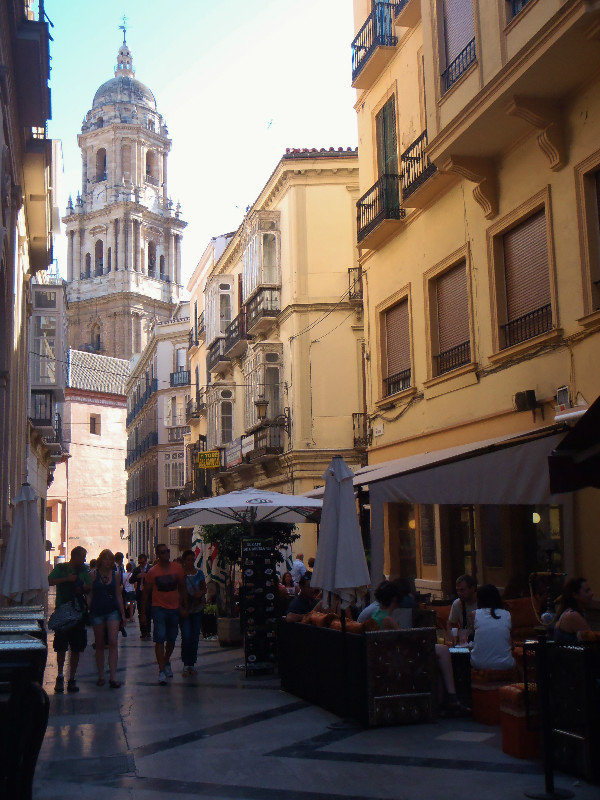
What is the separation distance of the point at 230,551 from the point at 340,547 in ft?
24.6

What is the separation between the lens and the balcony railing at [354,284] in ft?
89.6

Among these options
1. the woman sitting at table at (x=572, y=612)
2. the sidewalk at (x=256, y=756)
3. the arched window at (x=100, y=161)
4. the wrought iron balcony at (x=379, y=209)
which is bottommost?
the sidewalk at (x=256, y=756)

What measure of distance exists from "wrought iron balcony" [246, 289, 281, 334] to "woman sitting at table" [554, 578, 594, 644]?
2174 centimetres

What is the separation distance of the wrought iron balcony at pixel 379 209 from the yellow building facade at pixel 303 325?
938cm

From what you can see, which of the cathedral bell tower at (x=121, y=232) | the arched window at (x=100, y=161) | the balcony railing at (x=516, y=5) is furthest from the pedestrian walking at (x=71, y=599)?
the arched window at (x=100, y=161)

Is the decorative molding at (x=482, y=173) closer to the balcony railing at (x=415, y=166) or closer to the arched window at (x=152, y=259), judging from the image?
the balcony railing at (x=415, y=166)

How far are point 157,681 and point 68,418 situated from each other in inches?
2095

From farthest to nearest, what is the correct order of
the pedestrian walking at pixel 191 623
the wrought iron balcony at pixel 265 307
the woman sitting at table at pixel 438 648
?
the wrought iron balcony at pixel 265 307
the pedestrian walking at pixel 191 623
the woman sitting at table at pixel 438 648

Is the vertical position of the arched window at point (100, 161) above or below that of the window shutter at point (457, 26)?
above

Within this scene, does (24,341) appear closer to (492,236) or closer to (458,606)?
(492,236)

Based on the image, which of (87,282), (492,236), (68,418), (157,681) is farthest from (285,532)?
(87,282)

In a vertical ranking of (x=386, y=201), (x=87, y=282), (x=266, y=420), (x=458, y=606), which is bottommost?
(x=458, y=606)

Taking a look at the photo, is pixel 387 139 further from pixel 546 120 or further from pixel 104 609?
pixel 104 609

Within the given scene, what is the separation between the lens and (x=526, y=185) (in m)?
12.3
